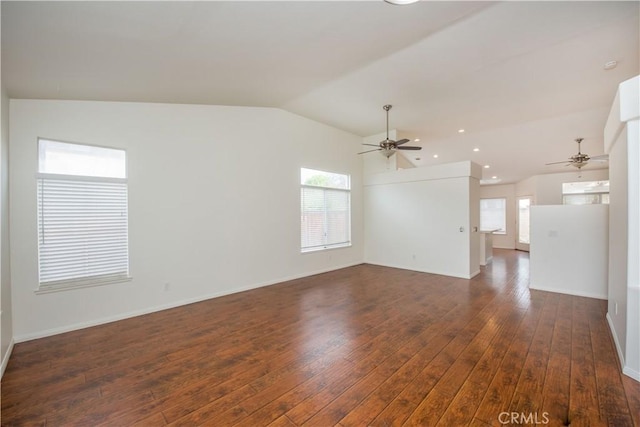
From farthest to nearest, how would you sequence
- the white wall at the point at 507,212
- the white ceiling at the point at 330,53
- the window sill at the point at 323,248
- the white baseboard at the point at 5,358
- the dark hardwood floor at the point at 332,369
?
the white wall at the point at 507,212
the window sill at the point at 323,248
the white baseboard at the point at 5,358
the white ceiling at the point at 330,53
the dark hardwood floor at the point at 332,369

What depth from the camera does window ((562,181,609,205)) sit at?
29.8 ft

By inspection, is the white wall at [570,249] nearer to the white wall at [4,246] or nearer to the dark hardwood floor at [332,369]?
the dark hardwood floor at [332,369]

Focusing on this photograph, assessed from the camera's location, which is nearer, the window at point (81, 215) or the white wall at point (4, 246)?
the white wall at point (4, 246)

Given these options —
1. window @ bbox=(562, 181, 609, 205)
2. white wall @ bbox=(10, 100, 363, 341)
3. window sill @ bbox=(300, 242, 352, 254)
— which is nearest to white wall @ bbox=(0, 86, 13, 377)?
white wall @ bbox=(10, 100, 363, 341)

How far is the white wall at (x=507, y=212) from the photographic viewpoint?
11117mm

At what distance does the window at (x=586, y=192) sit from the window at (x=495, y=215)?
2161 millimetres

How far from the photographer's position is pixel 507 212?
11508mm

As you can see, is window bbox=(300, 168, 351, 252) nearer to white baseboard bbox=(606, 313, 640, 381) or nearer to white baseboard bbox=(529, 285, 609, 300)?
white baseboard bbox=(529, 285, 609, 300)

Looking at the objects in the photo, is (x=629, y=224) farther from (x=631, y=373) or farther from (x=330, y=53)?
(x=330, y=53)

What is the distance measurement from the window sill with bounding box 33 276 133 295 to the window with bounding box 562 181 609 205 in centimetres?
1314

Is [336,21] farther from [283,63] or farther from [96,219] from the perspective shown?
[96,219]

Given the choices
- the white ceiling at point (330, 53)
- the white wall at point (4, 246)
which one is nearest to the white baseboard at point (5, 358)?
the white wall at point (4, 246)

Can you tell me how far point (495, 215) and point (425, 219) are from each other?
7.75 metres

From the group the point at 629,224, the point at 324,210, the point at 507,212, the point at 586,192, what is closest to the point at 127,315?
the point at 324,210
